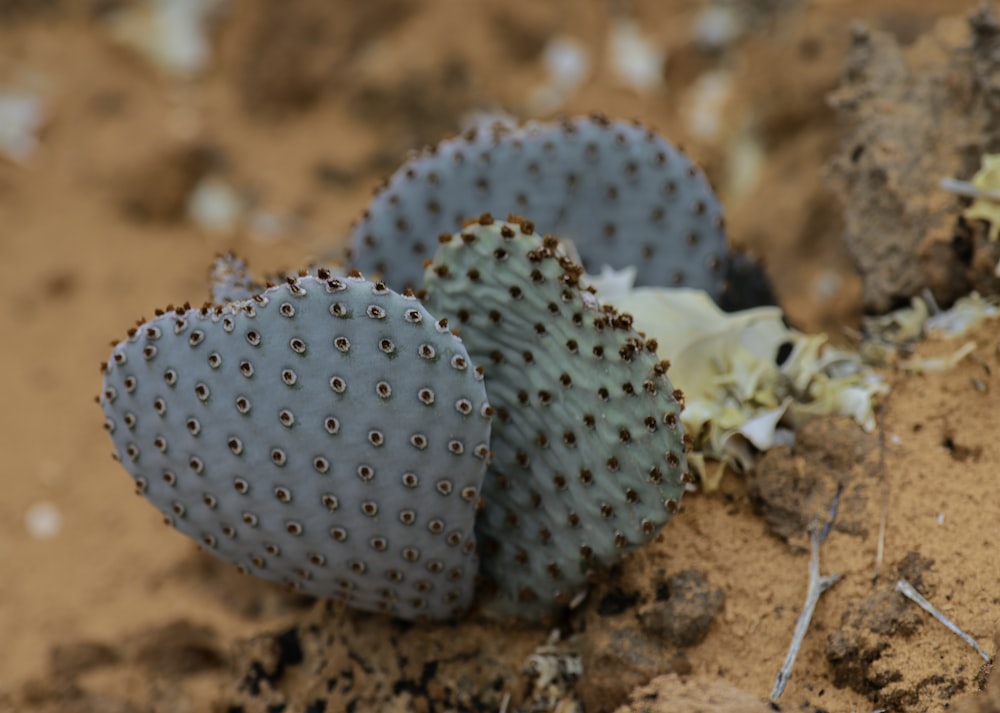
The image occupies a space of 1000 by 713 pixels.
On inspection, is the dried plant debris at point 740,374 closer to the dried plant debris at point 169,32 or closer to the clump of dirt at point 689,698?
the clump of dirt at point 689,698

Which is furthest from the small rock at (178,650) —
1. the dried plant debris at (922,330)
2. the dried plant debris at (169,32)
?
the dried plant debris at (169,32)

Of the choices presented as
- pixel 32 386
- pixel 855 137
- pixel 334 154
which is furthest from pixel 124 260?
pixel 855 137

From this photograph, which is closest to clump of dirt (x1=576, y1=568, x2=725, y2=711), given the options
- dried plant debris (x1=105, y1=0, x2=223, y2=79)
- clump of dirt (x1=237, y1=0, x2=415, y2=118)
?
clump of dirt (x1=237, y1=0, x2=415, y2=118)

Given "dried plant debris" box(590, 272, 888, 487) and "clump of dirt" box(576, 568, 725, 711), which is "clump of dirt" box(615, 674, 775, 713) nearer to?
"clump of dirt" box(576, 568, 725, 711)

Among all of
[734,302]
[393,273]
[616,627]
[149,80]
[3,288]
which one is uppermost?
[149,80]

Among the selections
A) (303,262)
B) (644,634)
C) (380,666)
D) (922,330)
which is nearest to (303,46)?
(303,262)

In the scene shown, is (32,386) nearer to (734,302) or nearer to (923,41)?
(734,302)
